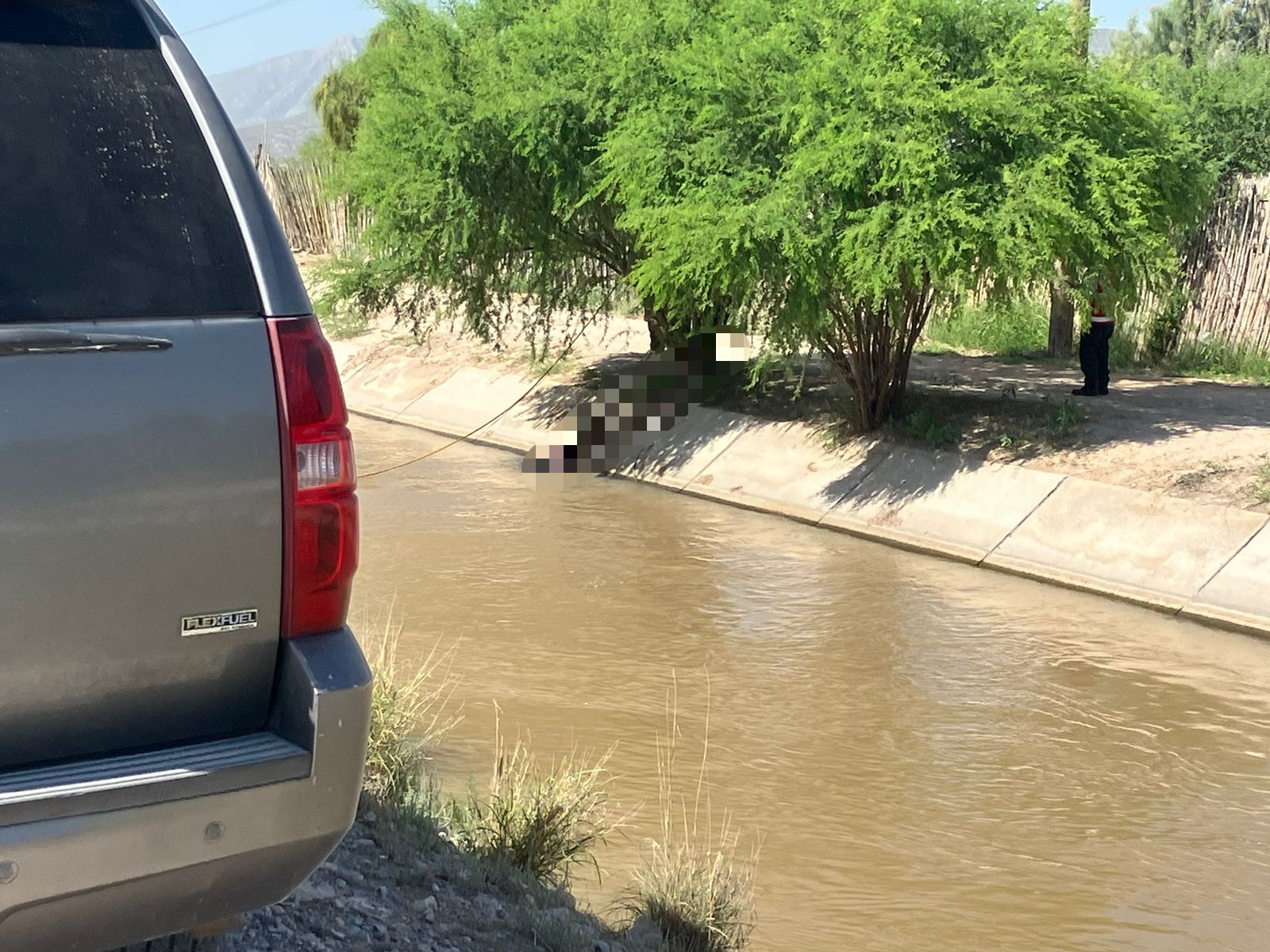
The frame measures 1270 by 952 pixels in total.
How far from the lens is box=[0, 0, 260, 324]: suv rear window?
8.52 feet

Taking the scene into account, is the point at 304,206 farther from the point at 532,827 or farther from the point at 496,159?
the point at 532,827

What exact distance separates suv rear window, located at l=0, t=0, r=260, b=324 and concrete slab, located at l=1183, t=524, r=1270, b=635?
8516mm

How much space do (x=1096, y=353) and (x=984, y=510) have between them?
293cm

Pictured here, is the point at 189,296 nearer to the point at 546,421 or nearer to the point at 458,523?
the point at 458,523

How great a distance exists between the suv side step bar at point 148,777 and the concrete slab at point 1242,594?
27.5ft

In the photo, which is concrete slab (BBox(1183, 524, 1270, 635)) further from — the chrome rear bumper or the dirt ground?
the chrome rear bumper

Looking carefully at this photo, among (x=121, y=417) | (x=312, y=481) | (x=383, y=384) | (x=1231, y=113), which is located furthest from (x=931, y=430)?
(x=121, y=417)

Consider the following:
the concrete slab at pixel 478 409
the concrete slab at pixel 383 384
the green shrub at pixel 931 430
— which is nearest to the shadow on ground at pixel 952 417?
the green shrub at pixel 931 430

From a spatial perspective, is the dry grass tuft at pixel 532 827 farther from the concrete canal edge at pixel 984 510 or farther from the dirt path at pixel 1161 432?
the dirt path at pixel 1161 432

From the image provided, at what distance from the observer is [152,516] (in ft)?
8.46

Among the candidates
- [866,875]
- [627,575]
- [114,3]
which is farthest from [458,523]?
[114,3]

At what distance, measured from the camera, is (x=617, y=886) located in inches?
223

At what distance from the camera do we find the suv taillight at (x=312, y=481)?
9.00ft

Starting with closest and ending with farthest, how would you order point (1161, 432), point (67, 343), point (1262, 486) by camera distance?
point (67, 343), point (1262, 486), point (1161, 432)
